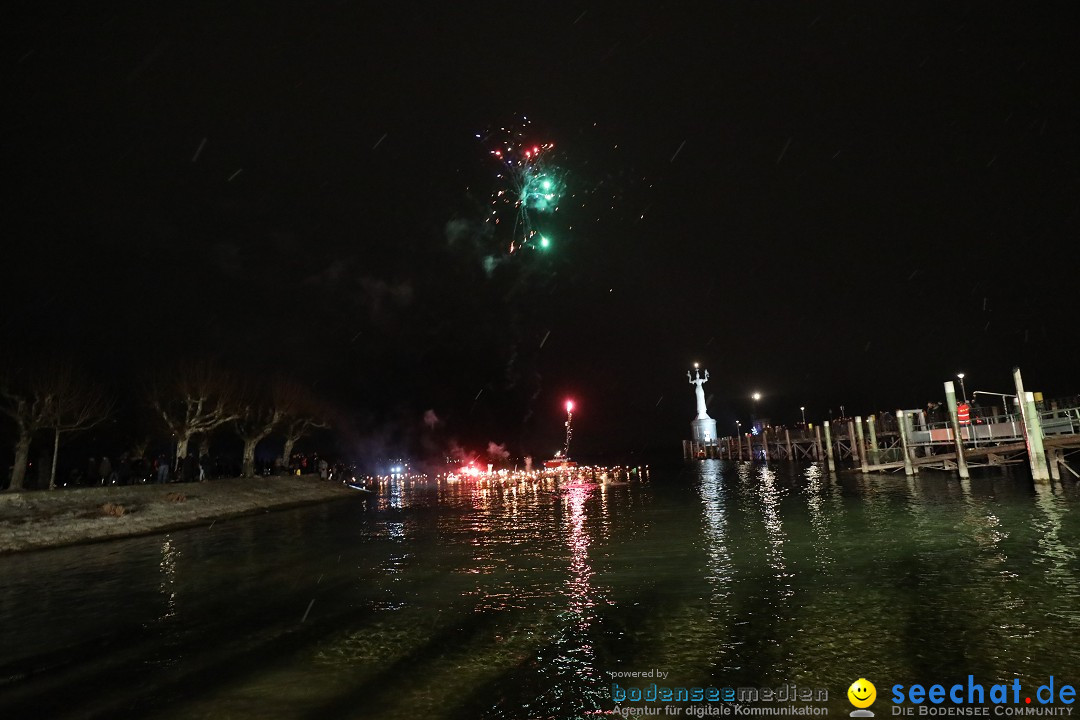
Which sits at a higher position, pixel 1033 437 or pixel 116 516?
pixel 1033 437

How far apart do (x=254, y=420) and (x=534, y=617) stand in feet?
177

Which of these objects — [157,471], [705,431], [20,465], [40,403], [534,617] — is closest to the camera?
[534,617]

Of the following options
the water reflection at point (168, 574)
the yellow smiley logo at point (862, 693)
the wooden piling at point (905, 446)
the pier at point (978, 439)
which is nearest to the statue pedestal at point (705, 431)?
the pier at point (978, 439)

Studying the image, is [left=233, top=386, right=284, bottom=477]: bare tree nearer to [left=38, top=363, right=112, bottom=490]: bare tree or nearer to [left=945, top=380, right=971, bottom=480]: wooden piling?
[left=38, top=363, right=112, bottom=490]: bare tree

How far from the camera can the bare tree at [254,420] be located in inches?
2226

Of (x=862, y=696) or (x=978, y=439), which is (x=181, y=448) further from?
(x=978, y=439)

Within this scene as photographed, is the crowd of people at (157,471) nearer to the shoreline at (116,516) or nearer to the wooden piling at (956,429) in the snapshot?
the shoreline at (116,516)

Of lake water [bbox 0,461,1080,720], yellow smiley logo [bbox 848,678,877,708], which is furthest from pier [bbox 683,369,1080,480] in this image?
yellow smiley logo [bbox 848,678,877,708]

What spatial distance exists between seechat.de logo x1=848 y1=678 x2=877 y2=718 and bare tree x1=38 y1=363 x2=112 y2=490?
139ft

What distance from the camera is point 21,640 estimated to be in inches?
504

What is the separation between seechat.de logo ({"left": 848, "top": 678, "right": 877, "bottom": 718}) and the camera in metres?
7.74

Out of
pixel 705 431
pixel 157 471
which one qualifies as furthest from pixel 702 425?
pixel 157 471

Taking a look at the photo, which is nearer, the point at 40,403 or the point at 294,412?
the point at 40,403

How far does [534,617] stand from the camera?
12.8 metres
